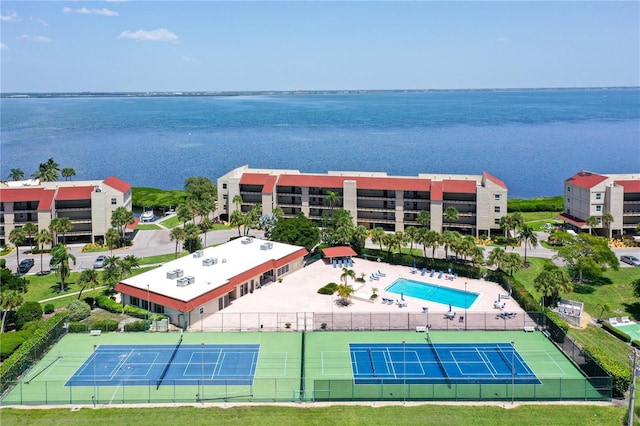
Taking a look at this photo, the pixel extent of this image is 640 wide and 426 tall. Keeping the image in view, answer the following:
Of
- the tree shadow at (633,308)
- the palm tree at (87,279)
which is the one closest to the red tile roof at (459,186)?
the tree shadow at (633,308)

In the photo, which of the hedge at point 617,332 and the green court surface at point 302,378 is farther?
the hedge at point 617,332

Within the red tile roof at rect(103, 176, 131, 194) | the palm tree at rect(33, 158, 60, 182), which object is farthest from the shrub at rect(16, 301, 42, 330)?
the palm tree at rect(33, 158, 60, 182)

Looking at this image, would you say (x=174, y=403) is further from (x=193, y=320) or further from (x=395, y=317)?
(x=395, y=317)

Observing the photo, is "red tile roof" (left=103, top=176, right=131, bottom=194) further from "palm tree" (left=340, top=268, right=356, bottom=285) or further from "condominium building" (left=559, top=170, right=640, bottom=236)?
"condominium building" (left=559, top=170, right=640, bottom=236)

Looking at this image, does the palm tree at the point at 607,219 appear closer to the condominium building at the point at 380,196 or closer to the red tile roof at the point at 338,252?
the condominium building at the point at 380,196

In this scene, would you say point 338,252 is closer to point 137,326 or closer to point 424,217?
point 424,217

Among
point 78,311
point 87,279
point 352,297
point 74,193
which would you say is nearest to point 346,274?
point 352,297

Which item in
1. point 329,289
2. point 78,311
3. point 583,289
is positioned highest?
point 329,289
